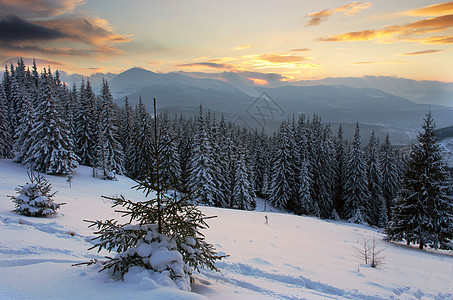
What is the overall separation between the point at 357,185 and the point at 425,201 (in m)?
24.4

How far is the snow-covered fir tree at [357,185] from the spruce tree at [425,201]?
72.2ft

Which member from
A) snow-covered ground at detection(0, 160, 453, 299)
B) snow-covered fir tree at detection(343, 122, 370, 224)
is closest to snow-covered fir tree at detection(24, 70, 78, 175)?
snow-covered ground at detection(0, 160, 453, 299)

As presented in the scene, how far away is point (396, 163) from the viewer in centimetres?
5431

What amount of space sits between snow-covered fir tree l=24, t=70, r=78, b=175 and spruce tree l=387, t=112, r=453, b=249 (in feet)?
115

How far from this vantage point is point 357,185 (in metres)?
43.6

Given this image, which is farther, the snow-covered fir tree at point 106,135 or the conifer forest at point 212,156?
the snow-covered fir tree at point 106,135

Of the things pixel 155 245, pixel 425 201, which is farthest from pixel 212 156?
pixel 155 245

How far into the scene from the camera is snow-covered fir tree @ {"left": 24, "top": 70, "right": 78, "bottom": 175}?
3005cm

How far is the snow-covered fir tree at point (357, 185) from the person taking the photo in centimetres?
4300

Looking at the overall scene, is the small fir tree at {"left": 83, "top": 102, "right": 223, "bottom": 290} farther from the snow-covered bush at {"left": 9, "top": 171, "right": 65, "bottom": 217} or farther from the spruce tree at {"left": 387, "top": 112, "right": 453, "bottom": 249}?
the spruce tree at {"left": 387, "top": 112, "right": 453, "bottom": 249}

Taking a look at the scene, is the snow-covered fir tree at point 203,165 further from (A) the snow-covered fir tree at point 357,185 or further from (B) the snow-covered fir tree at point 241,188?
(A) the snow-covered fir tree at point 357,185

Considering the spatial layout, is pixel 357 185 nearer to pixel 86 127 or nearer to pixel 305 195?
pixel 305 195

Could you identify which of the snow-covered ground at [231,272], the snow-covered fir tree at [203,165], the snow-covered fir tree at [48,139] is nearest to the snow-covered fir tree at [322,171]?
the snow-covered fir tree at [203,165]

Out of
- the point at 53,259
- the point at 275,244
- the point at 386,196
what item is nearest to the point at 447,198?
the point at 275,244
